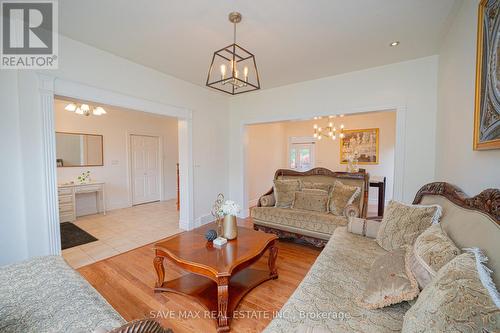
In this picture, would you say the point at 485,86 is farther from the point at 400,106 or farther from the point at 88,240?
the point at 88,240

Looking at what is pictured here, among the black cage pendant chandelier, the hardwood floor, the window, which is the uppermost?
the black cage pendant chandelier

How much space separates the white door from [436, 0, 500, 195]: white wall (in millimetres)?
6340

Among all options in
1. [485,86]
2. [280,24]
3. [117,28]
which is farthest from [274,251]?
[117,28]

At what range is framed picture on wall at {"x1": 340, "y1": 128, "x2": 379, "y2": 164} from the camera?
5.94 m

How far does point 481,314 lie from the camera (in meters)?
0.63

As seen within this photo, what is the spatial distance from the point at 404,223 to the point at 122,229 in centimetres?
427

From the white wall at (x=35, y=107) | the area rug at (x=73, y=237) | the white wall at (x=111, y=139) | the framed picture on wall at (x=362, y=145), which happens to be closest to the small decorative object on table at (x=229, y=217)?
the white wall at (x=35, y=107)

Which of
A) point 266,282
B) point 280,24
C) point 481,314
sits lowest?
point 266,282

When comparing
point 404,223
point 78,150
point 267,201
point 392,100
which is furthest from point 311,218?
point 78,150

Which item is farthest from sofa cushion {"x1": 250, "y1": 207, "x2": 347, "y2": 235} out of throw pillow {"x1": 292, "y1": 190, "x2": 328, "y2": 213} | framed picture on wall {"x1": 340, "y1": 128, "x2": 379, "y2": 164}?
framed picture on wall {"x1": 340, "y1": 128, "x2": 379, "y2": 164}

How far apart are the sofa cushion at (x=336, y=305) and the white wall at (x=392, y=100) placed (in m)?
1.90

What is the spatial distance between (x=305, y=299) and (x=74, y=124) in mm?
5771

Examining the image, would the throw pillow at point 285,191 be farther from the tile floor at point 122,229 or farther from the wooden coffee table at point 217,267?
the tile floor at point 122,229

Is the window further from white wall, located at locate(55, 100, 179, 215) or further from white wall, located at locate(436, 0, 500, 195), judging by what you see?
white wall, located at locate(436, 0, 500, 195)
